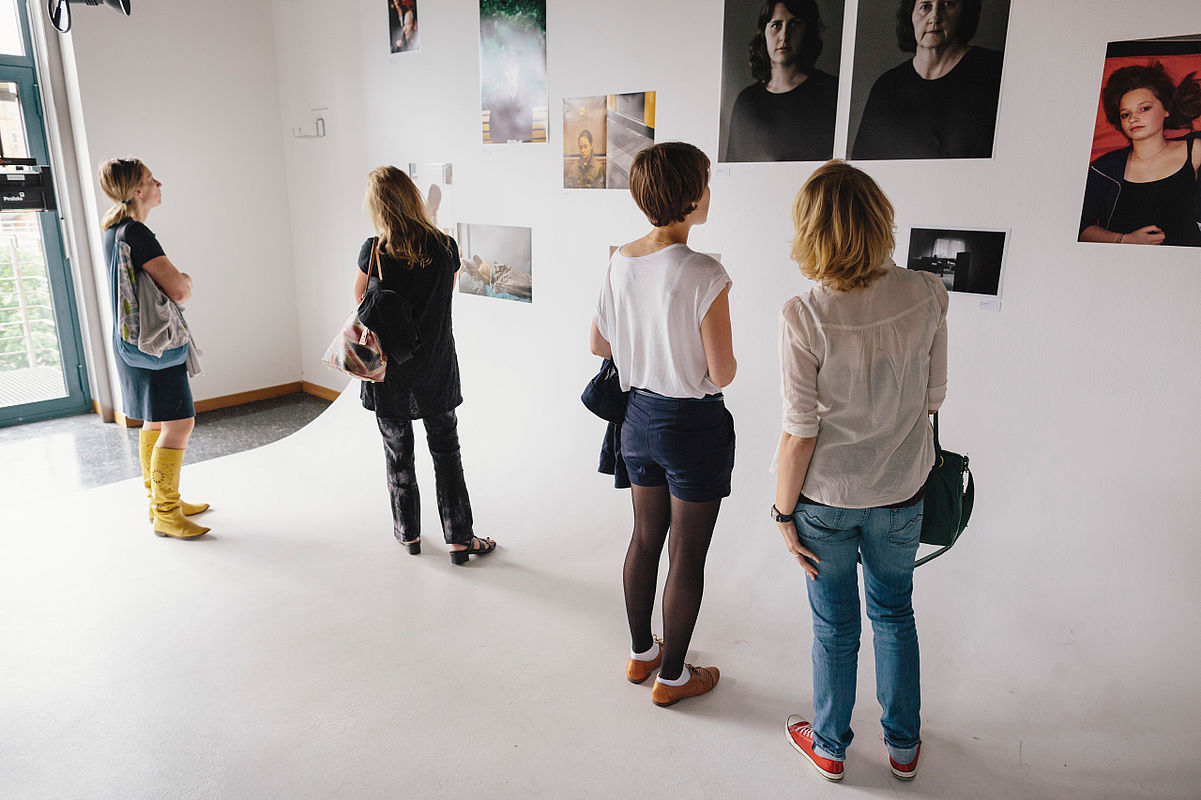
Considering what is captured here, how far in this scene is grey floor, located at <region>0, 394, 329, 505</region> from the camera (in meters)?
4.14

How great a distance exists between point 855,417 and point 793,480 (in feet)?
0.65

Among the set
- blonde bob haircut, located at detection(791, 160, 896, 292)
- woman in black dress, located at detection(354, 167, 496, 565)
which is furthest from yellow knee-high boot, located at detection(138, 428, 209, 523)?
blonde bob haircut, located at detection(791, 160, 896, 292)

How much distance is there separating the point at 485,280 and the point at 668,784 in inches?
106

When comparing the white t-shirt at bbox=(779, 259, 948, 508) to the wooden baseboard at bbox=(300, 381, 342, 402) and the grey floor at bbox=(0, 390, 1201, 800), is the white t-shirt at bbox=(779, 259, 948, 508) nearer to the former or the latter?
the grey floor at bbox=(0, 390, 1201, 800)

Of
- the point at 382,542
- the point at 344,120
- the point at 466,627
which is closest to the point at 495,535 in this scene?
the point at 382,542

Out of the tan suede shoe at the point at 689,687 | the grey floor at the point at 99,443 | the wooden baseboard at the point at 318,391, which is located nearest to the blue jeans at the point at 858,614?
the tan suede shoe at the point at 689,687

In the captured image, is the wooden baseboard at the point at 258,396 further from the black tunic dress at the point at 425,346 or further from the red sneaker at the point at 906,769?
the red sneaker at the point at 906,769

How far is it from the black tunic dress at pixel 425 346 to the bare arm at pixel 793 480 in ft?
4.75

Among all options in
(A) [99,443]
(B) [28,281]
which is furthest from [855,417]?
(B) [28,281]

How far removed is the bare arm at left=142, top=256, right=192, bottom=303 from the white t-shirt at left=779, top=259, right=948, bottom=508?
2455mm

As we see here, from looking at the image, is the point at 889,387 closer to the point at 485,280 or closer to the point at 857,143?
the point at 857,143

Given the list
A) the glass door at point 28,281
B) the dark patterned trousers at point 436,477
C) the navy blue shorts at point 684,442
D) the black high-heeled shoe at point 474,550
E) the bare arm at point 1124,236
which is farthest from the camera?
the glass door at point 28,281

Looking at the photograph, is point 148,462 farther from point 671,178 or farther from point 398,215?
point 671,178

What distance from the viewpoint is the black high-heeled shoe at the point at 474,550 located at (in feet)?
10.2
